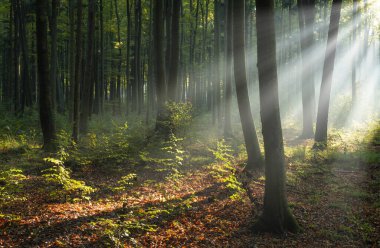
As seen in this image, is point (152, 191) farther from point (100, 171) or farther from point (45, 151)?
point (45, 151)

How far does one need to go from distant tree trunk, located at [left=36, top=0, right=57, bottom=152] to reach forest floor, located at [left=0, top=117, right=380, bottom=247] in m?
0.96

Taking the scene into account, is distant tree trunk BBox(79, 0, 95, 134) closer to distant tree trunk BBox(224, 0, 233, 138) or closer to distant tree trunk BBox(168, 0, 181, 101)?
distant tree trunk BBox(168, 0, 181, 101)

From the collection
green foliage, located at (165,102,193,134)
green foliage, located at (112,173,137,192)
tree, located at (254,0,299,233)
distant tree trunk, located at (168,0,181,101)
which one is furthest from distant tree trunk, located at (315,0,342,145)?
green foliage, located at (112,173,137,192)

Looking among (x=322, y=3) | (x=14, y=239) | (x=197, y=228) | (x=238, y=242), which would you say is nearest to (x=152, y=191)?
(x=197, y=228)

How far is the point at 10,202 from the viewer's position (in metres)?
5.97

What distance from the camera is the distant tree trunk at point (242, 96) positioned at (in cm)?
994

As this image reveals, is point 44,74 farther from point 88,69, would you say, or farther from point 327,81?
point 327,81

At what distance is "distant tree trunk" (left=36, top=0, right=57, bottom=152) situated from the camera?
33.3 ft

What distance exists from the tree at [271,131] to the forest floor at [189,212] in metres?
0.34

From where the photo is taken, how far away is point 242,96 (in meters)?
10.2

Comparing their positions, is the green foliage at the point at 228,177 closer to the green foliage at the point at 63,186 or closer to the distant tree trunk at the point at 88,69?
the green foliage at the point at 63,186

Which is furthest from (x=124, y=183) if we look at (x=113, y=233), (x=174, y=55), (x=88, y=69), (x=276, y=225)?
(x=88, y=69)

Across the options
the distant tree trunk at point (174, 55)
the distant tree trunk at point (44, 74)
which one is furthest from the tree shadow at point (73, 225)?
the distant tree trunk at point (174, 55)

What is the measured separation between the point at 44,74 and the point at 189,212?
709 centimetres
